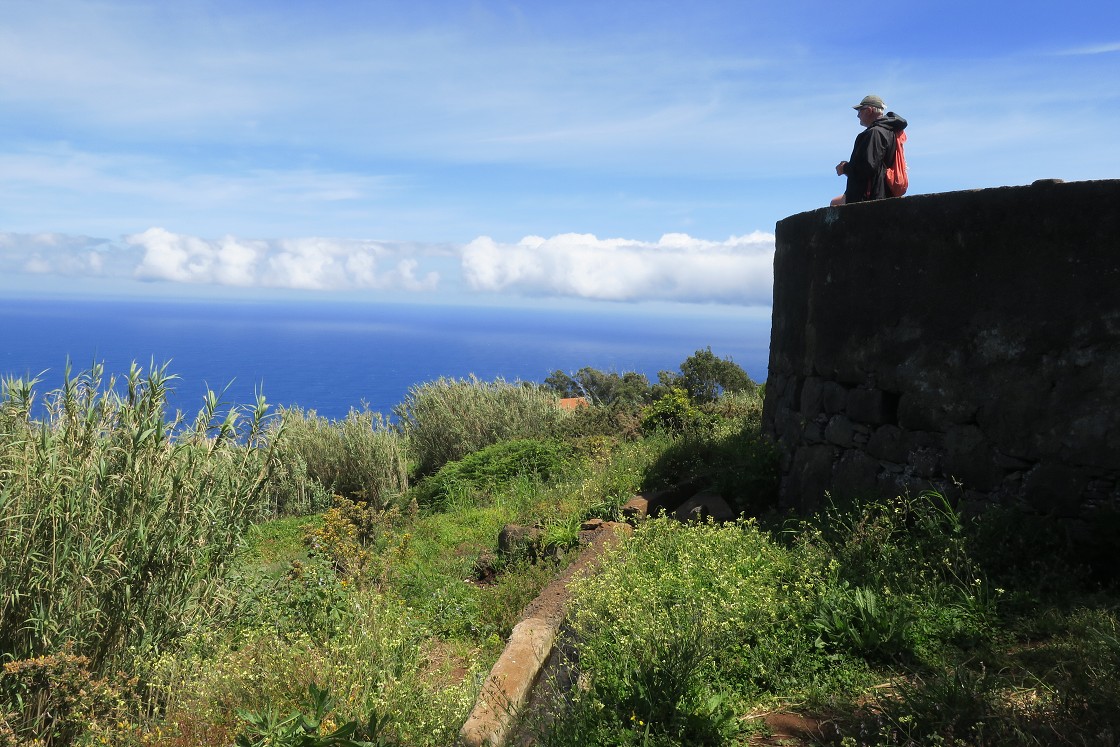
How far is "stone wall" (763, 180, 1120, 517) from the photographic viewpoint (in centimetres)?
477

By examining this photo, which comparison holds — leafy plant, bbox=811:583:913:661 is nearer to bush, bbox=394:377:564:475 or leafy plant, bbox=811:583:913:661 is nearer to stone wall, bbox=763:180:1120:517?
stone wall, bbox=763:180:1120:517

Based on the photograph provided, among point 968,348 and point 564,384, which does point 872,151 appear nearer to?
point 968,348

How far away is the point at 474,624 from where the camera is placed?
20.4 feet

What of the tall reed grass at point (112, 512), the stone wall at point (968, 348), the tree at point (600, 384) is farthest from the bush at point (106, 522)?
the tree at point (600, 384)

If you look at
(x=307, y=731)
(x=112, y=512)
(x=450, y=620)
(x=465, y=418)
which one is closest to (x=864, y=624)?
(x=307, y=731)

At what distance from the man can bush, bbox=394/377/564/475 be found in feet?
28.2

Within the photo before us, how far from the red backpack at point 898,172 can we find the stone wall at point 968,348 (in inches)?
Answer: 32.9

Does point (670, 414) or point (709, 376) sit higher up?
point (709, 376)

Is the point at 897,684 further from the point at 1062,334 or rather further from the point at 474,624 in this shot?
the point at 474,624

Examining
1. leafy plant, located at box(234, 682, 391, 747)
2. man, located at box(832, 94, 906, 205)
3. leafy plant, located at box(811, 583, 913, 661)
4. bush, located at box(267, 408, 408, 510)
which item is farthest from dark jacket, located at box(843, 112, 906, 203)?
bush, located at box(267, 408, 408, 510)

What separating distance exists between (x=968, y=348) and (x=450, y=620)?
4.55 meters

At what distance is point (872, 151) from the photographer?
22.3 feet

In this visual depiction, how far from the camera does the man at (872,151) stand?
6809mm

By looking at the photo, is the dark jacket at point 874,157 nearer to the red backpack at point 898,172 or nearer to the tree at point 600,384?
the red backpack at point 898,172
